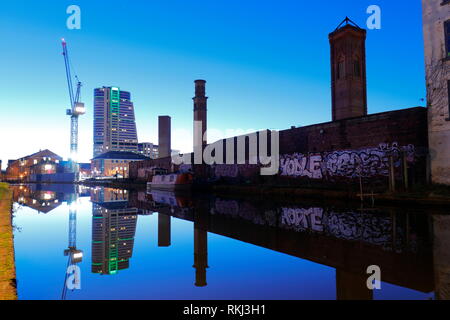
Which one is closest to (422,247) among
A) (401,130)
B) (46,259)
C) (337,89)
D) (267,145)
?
(46,259)

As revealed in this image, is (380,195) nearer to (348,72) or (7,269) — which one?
(7,269)

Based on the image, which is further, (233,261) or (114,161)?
(114,161)

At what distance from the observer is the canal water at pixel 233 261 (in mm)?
4035

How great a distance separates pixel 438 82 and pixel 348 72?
20090 millimetres

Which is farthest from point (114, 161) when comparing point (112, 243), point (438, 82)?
point (112, 243)

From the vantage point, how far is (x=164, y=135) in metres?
54.7

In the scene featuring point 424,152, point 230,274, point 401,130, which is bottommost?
point 230,274

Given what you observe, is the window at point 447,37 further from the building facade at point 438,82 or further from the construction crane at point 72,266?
the construction crane at point 72,266

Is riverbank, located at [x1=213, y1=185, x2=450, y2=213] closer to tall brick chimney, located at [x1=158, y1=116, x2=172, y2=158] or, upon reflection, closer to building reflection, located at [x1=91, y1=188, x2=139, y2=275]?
building reflection, located at [x1=91, y1=188, x2=139, y2=275]

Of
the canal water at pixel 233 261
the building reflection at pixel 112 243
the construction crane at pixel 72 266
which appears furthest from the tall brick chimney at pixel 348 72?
the construction crane at pixel 72 266

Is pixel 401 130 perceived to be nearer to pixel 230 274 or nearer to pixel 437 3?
pixel 437 3

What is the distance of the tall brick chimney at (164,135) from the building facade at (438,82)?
41984mm
